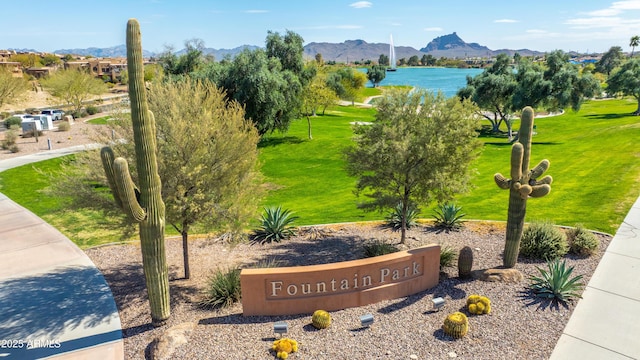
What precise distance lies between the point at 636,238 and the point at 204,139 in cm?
1425

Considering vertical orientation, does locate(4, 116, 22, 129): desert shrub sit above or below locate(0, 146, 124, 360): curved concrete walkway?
above

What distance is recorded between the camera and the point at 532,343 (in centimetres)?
858

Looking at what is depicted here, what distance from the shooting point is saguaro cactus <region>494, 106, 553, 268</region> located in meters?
10.8

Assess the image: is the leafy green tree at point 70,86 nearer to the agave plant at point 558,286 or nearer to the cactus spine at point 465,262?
the cactus spine at point 465,262

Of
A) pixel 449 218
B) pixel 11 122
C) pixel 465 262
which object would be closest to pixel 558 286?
pixel 465 262

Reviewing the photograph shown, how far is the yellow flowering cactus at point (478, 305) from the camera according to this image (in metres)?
9.55

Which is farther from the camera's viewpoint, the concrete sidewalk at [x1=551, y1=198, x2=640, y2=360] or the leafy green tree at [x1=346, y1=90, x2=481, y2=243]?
the leafy green tree at [x1=346, y1=90, x2=481, y2=243]

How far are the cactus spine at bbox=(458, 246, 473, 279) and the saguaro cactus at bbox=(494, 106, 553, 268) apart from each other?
4.08 feet

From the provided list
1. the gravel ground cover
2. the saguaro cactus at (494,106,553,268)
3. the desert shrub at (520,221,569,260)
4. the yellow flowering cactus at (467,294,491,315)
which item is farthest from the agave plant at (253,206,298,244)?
the desert shrub at (520,221,569,260)

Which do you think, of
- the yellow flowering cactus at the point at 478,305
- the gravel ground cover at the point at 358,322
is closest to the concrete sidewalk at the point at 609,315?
the gravel ground cover at the point at 358,322

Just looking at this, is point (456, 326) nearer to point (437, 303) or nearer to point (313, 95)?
point (437, 303)

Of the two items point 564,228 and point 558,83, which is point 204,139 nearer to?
point 564,228

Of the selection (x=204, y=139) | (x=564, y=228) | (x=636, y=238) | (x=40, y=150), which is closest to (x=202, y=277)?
(x=204, y=139)

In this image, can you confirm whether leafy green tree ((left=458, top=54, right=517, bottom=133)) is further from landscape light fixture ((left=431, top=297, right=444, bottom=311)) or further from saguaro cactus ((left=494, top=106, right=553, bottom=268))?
landscape light fixture ((left=431, top=297, right=444, bottom=311))
